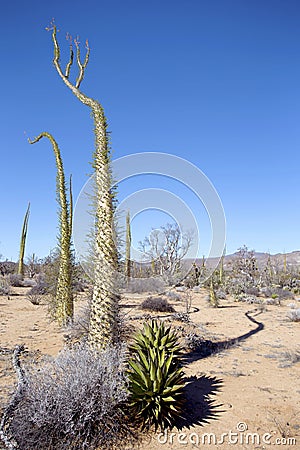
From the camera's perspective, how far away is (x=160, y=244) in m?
21.2

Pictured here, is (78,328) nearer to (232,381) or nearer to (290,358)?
(232,381)

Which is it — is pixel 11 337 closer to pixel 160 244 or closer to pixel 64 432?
pixel 64 432

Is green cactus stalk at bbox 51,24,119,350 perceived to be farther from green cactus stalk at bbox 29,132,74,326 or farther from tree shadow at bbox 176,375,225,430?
green cactus stalk at bbox 29,132,74,326

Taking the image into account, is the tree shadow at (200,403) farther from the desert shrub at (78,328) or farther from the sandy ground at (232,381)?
the desert shrub at (78,328)

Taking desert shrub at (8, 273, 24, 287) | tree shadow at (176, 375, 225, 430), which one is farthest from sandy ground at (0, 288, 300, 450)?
desert shrub at (8, 273, 24, 287)

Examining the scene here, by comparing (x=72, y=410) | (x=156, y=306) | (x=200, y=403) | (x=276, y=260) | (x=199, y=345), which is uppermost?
(x=276, y=260)

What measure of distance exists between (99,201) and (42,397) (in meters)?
2.66

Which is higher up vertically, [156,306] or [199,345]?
[156,306]

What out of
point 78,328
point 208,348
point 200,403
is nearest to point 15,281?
point 78,328

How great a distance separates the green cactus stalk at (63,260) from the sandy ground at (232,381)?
46 centimetres

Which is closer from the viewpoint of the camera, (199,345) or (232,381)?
(232,381)

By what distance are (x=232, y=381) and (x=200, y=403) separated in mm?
1085

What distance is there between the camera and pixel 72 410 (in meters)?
3.32

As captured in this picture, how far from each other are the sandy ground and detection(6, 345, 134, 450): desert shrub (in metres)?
0.46
